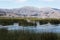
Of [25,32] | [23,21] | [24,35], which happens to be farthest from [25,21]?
[24,35]

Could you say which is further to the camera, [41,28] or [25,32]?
[41,28]

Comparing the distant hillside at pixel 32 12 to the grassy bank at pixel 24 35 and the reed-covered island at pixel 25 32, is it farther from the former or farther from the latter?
the grassy bank at pixel 24 35

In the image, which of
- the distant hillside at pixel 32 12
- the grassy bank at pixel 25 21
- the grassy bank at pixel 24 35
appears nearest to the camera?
the grassy bank at pixel 24 35

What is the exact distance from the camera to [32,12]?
6.14 meters

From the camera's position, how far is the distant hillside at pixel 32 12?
5973 millimetres

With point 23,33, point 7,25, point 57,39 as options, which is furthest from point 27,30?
point 57,39

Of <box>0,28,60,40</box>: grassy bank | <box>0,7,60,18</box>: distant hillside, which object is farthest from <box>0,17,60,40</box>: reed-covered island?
<box>0,7,60,18</box>: distant hillside

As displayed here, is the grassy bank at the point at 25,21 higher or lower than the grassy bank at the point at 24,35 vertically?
higher

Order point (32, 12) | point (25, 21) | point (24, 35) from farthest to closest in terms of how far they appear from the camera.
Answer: point (32, 12), point (25, 21), point (24, 35)

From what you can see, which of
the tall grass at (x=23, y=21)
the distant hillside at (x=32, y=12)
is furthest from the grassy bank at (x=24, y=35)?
the distant hillside at (x=32, y=12)

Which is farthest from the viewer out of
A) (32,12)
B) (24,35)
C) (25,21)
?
(32,12)

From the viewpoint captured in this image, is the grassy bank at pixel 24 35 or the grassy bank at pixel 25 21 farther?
the grassy bank at pixel 25 21

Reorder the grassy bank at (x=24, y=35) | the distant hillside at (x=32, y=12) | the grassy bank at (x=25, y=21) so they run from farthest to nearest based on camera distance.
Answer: the distant hillside at (x=32, y=12) < the grassy bank at (x=25, y=21) < the grassy bank at (x=24, y=35)

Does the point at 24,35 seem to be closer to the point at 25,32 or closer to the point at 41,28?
the point at 25,32
